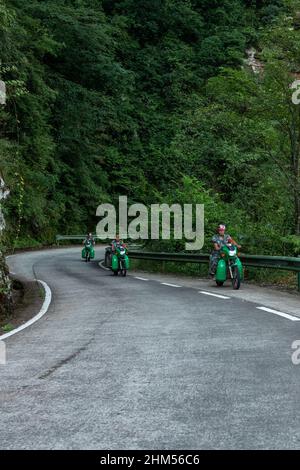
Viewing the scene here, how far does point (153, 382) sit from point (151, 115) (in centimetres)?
5109

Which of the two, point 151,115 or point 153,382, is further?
point 151,115

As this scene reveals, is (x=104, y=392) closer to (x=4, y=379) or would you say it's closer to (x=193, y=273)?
(x=4, y=379)

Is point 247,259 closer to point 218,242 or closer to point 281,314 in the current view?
point 218,242

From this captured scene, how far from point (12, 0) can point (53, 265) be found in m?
19.4

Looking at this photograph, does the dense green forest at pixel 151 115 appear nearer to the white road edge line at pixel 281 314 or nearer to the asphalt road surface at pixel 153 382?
the white road edge line at pixel 281 314

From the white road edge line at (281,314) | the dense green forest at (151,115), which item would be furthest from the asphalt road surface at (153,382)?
the dense green forest at (151,115)

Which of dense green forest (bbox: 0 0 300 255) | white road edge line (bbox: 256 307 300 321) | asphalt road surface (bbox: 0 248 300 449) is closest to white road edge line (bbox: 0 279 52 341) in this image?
asphalt road surface (bbox: 0 248 300 449)

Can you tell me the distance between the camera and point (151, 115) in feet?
180

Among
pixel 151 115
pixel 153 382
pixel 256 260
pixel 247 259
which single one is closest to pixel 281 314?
pixel 153 382

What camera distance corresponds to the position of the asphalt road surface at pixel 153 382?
390 centimetres

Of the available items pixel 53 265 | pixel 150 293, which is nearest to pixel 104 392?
pixel 150 293

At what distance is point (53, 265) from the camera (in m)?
27.0

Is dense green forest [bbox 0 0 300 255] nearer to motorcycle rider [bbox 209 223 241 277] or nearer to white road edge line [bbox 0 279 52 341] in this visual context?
motorcycle rider [bbox 209 223 241 277]

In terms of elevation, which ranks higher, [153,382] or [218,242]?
[218,242]
